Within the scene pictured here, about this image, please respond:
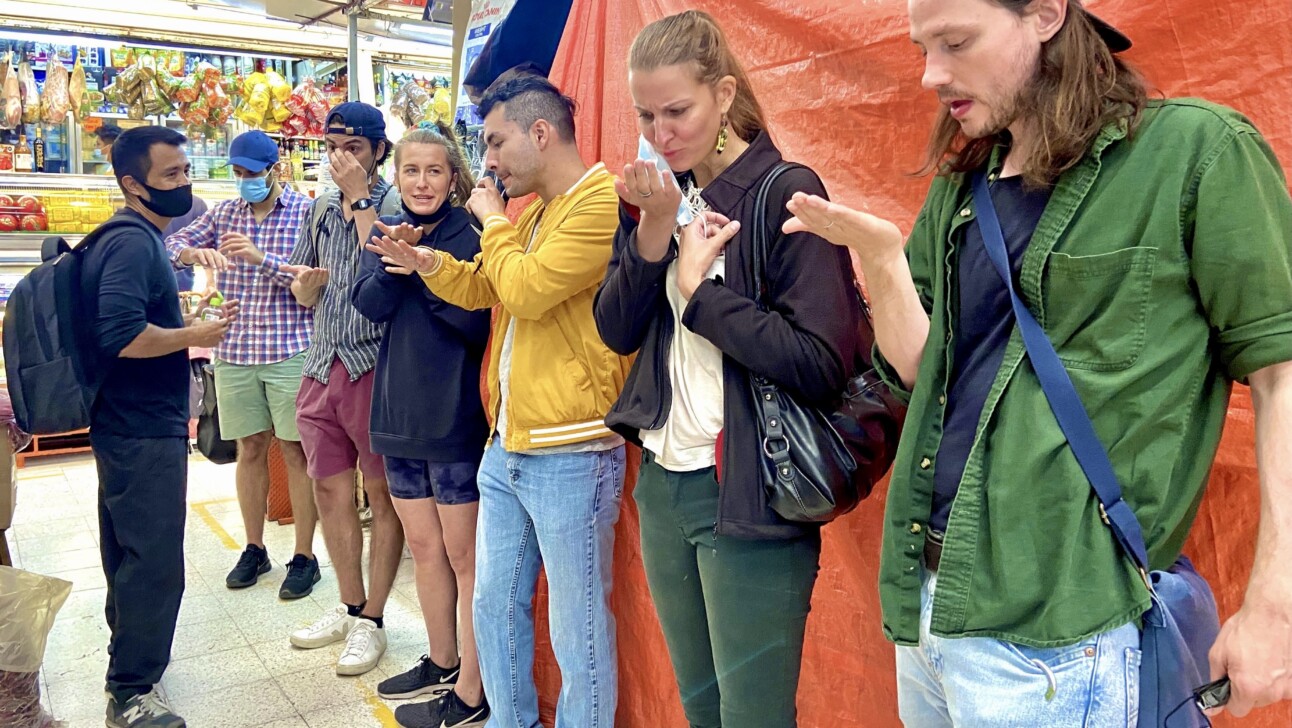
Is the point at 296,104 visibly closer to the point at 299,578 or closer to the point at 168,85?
the point at 168,85

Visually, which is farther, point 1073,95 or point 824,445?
point 824,445

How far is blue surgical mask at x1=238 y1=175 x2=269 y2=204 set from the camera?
151 inches

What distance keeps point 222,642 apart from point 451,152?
2.00 m

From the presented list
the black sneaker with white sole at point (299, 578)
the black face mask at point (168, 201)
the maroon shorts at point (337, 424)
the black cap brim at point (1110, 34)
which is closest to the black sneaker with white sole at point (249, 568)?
the black sneaker with white sole at point (299, 578)

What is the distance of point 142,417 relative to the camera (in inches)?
104

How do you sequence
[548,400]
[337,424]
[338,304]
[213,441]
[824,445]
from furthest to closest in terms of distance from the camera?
A: [213,441], [337,424], [338,304], [548,400], [824,445]

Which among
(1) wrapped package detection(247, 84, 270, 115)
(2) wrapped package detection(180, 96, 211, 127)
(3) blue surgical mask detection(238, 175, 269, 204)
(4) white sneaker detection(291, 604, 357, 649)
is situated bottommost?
(4) white sneaker detection(291, 604, 357, 649)

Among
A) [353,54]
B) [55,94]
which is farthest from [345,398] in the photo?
[55,94]

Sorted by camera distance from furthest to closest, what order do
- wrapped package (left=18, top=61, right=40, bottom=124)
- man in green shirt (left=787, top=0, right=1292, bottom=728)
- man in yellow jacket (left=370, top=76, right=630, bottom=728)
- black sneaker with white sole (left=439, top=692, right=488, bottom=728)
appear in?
wrapped package (left=18, top=61, right=40, bottom=124) → black sneaker with white sole (left=439, top=692, right=488, bottom=728) → man in yellow jacket (left=370, top=76, right=630, bottom=728) → man in green shirt (left=787, top=0, right=1292, bottom=728)

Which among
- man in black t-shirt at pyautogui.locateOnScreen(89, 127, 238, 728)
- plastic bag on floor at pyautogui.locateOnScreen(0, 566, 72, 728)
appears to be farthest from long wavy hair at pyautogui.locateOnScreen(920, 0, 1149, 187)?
plastic bag on floor at pyautogui.locateOnScreen(0, 566, 72, 728)

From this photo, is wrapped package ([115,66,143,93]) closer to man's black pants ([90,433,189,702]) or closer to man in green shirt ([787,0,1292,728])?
man's black pants ([90,433,189,702])

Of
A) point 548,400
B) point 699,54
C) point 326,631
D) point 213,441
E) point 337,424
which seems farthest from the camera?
point 213,441

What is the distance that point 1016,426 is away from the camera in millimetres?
1016

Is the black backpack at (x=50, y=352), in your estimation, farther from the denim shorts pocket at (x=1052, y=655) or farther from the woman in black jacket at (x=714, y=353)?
the denim shorts pocket at (x=1052, y=655)
